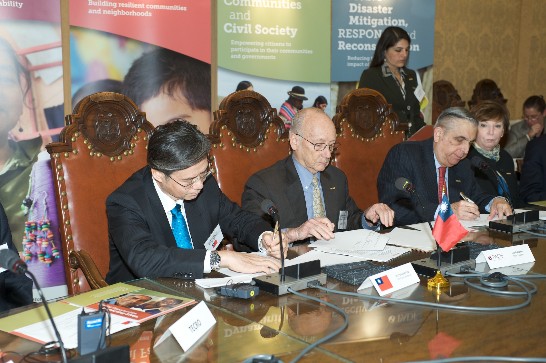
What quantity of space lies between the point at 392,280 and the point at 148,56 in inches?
123

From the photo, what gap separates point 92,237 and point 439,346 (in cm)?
162

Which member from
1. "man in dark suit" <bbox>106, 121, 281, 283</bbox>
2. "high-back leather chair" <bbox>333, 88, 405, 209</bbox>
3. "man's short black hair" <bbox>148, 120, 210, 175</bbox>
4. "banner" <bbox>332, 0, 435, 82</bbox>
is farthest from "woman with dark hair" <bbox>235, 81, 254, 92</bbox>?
"man's short black hair" <bbox>148, 120, 210, 175</bbox>

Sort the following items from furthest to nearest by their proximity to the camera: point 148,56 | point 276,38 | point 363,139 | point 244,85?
point 276,38, point 244,85, point 148,56, point 363,139

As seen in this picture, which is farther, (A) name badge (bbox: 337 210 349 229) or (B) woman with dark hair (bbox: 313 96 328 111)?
(B) woman with dark hair (bbox: 313 96 328 111)

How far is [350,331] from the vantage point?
172 cm

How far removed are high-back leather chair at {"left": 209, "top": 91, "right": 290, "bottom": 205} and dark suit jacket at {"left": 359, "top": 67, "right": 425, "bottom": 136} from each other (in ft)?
8.12

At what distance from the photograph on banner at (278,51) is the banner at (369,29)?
255 millimetres

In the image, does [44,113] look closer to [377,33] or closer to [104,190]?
[104,190]

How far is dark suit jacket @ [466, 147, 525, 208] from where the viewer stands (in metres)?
4.04

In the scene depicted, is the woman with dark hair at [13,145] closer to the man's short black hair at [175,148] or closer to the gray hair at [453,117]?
the man's short black hair at [175,148]

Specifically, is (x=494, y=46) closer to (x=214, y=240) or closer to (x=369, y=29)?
(x=369, y=29)

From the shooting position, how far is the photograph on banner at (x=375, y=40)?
5.89m

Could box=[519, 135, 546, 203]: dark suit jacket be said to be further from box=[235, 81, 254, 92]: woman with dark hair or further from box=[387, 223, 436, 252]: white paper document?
box=[235, 81, 254, 92]: woman with dark hair

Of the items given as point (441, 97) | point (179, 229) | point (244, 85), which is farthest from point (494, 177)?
point (441, 97)
